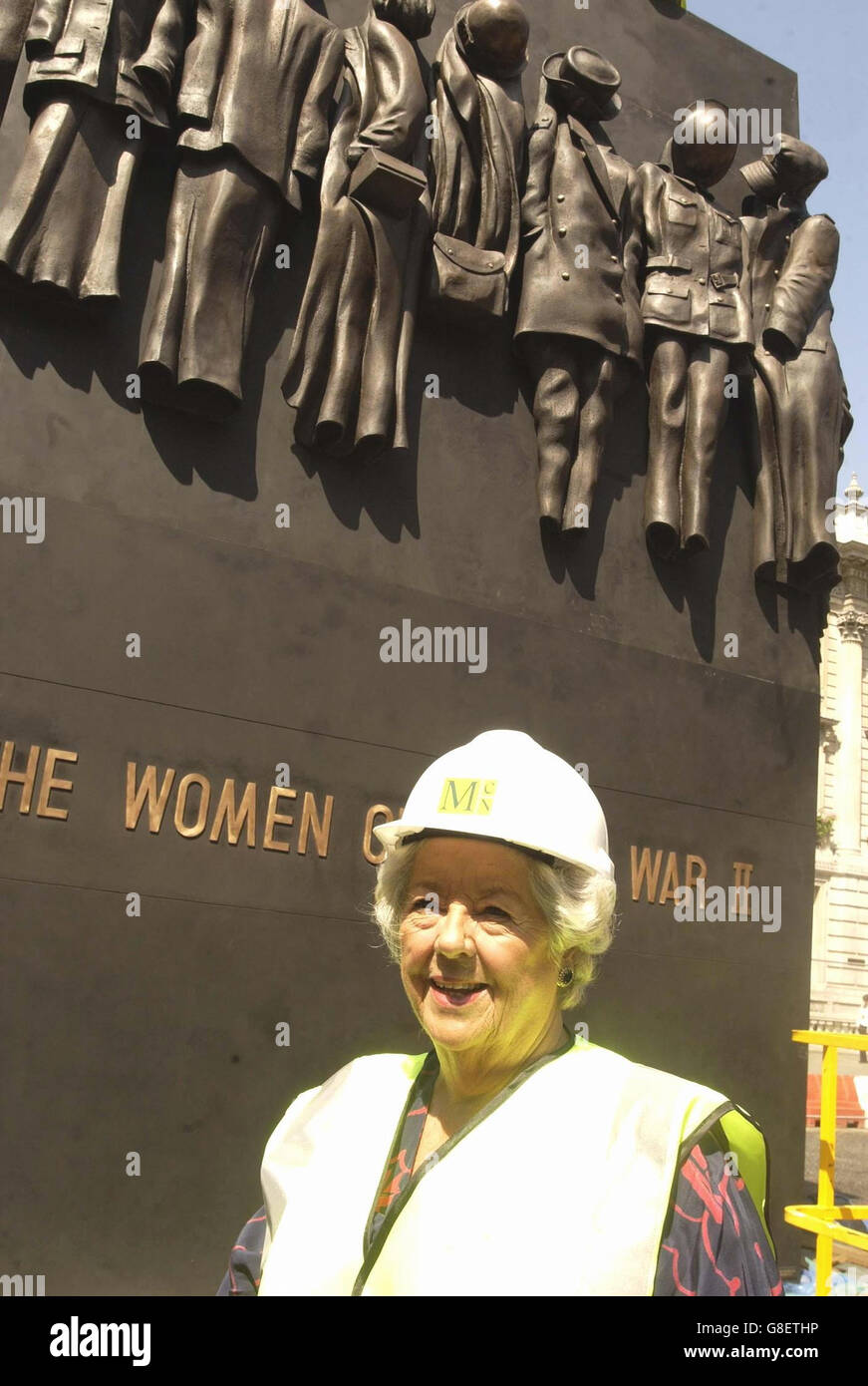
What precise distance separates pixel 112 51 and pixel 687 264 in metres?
3.43

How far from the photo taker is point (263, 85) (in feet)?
20.3

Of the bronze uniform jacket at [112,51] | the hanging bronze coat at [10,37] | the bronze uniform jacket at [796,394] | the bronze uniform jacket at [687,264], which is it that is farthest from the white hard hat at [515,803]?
the bronze uniform jacket at [796,394]

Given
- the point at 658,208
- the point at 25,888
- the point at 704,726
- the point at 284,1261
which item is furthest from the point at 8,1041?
the point at 658,208

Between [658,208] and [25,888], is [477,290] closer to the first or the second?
[658,208]

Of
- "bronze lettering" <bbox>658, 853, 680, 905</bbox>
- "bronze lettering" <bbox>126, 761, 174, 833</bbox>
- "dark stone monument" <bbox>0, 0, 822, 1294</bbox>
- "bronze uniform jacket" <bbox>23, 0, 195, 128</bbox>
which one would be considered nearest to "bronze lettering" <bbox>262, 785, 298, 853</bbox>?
"dark stone monument" <bbox>0, 0, 822, 1294</bbox>

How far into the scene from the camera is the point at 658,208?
7.70m

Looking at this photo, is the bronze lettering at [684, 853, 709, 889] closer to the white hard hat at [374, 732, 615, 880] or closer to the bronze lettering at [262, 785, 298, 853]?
the bronze lettering at [262, 785, 298, 853]

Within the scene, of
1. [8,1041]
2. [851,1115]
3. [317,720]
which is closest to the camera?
[8,1041]

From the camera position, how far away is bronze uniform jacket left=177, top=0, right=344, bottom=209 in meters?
6.09

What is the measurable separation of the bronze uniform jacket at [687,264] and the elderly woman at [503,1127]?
18.5ft

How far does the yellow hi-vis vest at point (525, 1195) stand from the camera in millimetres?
2211

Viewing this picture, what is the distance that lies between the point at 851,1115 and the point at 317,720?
1734 cm

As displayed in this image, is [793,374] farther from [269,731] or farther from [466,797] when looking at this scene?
[466,797]

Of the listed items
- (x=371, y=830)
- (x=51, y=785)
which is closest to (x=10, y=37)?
(x=51, y=785)
